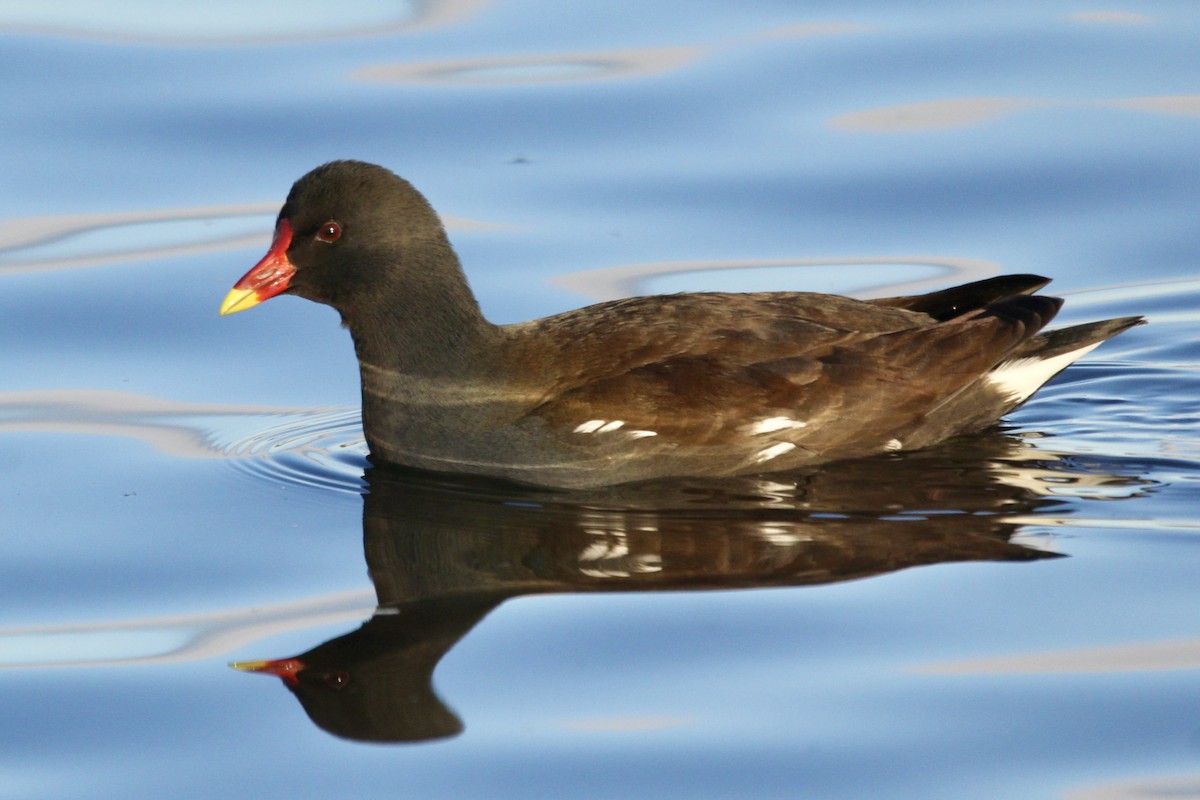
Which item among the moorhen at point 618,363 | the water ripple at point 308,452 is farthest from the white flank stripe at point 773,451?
the water ripple at point 308,452

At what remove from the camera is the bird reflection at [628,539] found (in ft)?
19.6

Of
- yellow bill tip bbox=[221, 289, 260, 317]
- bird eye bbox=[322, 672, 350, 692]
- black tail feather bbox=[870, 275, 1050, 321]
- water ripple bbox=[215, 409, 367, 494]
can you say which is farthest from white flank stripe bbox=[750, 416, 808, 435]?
bird eye bbox=[322, 672, 350, 692]

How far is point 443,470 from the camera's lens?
7805 millimetres

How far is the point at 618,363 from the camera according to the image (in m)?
7.66

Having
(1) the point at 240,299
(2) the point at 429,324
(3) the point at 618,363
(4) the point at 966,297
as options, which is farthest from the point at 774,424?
(1) the point at 240,299

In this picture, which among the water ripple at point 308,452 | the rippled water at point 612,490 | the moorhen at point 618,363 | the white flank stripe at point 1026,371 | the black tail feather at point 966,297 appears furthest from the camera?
the black tail feather at point 966,297

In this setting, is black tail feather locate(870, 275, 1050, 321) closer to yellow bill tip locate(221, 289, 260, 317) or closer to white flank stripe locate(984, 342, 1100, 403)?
white flank stripe locate(984, 342, 1100, 403)

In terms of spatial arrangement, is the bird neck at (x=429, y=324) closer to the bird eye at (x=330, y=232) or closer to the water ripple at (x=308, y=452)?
the bird eye at (x=330, y=232)

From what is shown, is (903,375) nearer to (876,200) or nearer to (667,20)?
(876,200)

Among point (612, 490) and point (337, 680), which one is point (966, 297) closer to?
point (612, 490)

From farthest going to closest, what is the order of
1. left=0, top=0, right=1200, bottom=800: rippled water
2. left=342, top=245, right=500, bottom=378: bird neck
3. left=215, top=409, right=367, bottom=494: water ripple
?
left=215, top=409, right=367, bottom=494: water ripple
left=342, top=245, right=500, bottom=378: bird neck
left=0, top=0, right=1200, bottom=800: rippled water

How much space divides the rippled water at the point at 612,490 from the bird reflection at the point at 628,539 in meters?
0.02

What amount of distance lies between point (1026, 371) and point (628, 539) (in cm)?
212

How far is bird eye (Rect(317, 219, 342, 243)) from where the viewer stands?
7859mm
